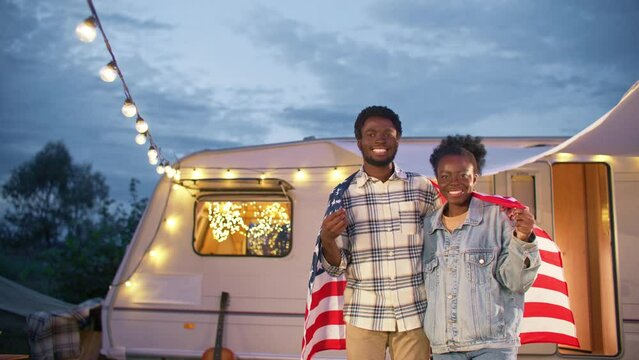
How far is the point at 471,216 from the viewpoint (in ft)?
9.73

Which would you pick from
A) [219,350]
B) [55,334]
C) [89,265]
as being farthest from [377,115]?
[89,265]

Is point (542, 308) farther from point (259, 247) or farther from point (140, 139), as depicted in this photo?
point (140, 139)

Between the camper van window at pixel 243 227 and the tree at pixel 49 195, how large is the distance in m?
26.3

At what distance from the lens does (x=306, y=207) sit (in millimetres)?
6125

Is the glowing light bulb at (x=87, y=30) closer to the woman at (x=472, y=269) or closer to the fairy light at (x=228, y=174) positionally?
the woman at (x=472, y=269)

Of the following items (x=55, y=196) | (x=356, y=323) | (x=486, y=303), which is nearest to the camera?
(x=486, y=303)

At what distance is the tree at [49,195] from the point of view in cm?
3046

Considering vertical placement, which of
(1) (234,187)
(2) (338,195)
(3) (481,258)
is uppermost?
(1) (234,187)

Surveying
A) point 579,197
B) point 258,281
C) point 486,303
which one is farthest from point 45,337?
point 579,197

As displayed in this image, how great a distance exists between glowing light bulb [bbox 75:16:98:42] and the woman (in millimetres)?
2269

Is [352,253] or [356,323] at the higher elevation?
[352,253]

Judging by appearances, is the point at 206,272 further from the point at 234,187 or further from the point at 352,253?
the point at 352,253

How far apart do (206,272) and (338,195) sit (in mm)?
3260

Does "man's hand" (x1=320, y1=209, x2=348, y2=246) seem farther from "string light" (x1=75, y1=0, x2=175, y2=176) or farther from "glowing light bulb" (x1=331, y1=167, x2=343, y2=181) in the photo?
"glowing light bulb" (x1=331, y1=167, x2=343, y2=181)
